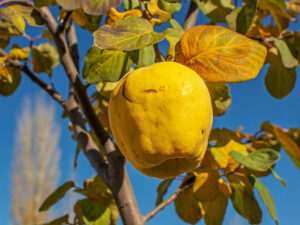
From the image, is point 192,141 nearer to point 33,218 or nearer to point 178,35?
point 178,35

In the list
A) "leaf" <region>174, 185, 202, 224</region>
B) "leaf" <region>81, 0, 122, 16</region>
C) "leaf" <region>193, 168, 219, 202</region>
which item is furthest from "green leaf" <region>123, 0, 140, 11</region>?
"leaf" <region>174, 185, 202, 224</region>

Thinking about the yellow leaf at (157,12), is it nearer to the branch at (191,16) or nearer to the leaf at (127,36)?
the leaf at (127,36)

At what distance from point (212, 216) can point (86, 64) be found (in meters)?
0.46

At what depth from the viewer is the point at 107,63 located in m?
0.45

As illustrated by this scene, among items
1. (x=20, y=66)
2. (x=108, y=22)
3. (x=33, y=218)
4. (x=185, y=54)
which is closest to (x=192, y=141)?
(x=185, y=54)

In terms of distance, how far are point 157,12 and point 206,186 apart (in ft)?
1.12

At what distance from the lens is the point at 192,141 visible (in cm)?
33

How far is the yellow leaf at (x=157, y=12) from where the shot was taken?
0.55 m

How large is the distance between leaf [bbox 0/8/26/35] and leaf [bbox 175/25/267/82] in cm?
33

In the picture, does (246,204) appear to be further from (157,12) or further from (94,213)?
(157,12)

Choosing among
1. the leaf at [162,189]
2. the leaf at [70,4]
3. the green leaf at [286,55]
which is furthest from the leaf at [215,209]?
the leaf at [70,4]

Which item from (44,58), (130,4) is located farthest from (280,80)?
(44,58)

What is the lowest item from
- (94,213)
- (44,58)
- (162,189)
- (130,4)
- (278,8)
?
(162,189)

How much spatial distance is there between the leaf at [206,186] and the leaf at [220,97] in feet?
0.42
